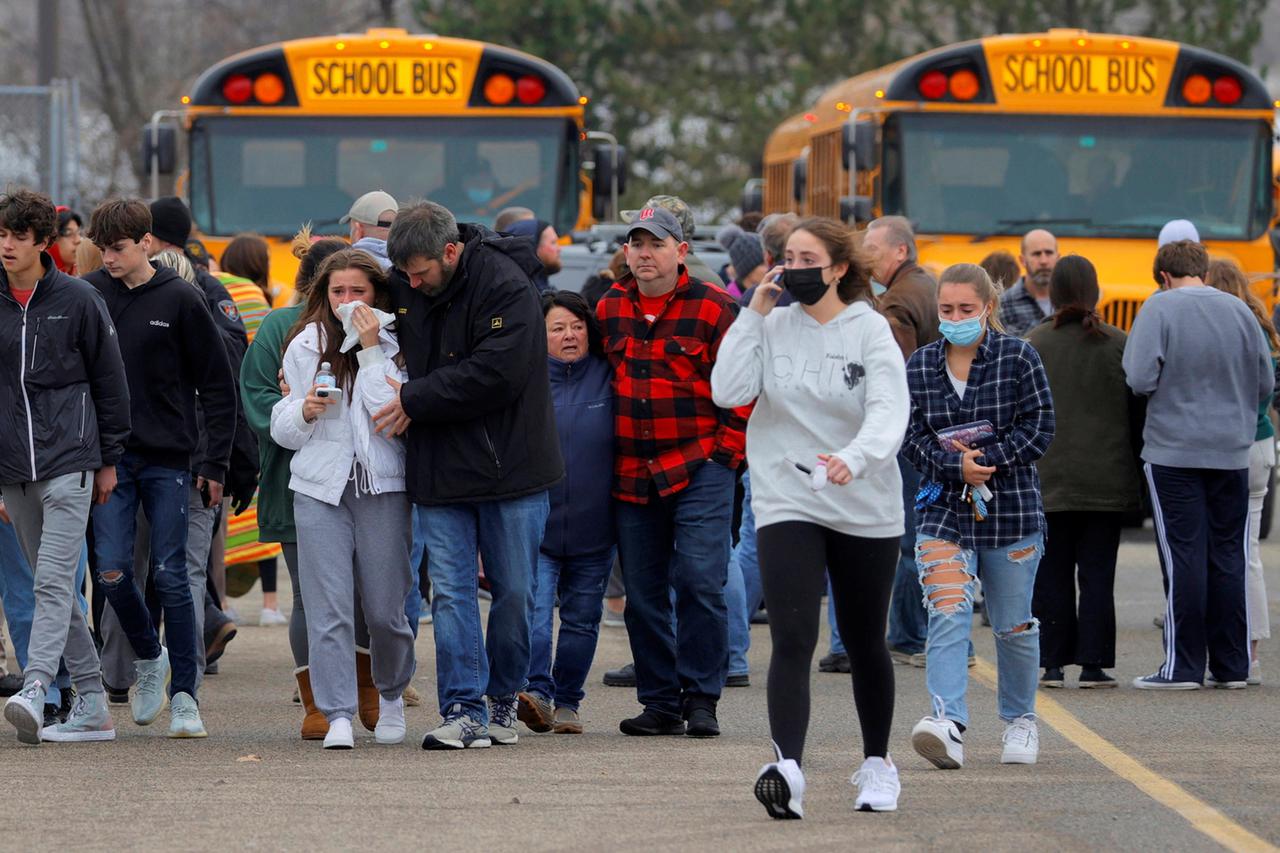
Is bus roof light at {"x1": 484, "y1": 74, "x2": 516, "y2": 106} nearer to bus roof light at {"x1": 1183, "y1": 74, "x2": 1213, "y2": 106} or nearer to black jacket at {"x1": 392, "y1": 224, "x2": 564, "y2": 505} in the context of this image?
bus roof light at {"x1": 1183, "y1": 74, "x2": 1213, "y2": 106}

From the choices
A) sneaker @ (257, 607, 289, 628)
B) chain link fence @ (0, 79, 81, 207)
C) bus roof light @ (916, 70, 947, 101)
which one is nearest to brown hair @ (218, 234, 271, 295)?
sneaker @ (257, 607, 289, 628)

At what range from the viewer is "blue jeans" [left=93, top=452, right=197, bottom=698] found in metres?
7.94

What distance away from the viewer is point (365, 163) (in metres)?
15.7

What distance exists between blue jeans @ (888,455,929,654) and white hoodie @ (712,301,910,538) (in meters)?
3.50

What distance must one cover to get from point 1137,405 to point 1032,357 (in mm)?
2034

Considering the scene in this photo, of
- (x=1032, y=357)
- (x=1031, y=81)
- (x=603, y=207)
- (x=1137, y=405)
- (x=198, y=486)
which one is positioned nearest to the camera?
(x=1032, y=357)

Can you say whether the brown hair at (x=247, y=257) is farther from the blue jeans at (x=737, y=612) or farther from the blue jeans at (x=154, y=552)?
the blue jeans at (x=154, y=552)

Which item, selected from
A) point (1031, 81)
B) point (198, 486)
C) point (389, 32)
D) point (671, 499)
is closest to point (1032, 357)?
point (671, 499)

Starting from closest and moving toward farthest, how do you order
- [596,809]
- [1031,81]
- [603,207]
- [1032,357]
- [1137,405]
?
1. [596,809]
2. [1032,357]
3. [1137,405]
4. [1031,81]
5. [603,207]

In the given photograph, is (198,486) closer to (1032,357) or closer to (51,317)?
(51,317)

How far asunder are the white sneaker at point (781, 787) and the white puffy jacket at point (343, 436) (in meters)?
1.90


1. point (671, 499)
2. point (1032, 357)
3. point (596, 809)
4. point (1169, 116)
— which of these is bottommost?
point (596, 809)

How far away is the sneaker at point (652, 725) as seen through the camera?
26.5 feet

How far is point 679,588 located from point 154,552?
5.87 feet
